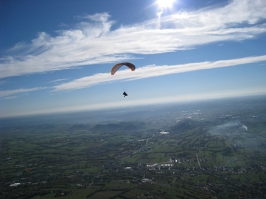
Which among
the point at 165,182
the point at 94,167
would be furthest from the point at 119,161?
the point at 165,182

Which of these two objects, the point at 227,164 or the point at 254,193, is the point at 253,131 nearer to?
the point at 227,164

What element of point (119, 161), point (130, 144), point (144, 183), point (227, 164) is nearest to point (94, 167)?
point (119, 161)

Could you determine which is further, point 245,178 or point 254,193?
point 245,178

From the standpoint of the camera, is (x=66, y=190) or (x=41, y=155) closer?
(x=66, y=190)

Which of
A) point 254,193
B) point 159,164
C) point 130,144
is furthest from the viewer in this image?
point 130,144

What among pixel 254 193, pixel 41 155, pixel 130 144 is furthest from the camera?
pixel 130 144

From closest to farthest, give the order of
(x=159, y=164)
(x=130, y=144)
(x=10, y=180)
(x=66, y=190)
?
1. (x=66, y=190)
2. (x=10, y=180)
3. (x=159, y=164)
4. (x=130, y=144)

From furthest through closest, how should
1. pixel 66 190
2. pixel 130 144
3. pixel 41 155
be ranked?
pixel 130 144 < pixel 41 155 < pixel 66 190

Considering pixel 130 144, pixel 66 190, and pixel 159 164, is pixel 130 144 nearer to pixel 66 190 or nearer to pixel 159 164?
pixel 159 164

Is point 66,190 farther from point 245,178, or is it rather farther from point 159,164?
point 245,178
